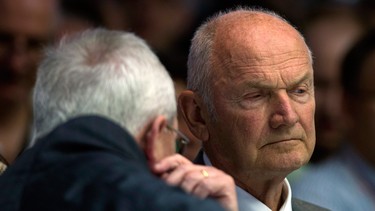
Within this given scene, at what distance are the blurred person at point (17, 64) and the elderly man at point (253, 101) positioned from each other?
7.84ft

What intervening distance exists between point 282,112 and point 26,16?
3.03 m

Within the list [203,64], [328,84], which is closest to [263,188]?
[203,64]

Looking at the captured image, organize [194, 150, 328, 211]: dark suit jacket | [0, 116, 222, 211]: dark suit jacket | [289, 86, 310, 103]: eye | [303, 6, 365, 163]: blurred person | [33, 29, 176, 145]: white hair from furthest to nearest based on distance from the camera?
[303, 6, 365, 163]: blurred person
[194, 150, 328, 211]: dark suit jacket
[289, 86, 310, 103]: eye
[33, 29, 176, 145]: white hair
[0, 116, 222, 211]: dark suit jacket

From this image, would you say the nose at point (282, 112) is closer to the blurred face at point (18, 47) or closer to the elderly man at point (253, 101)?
the elderly man at point (253, 101)

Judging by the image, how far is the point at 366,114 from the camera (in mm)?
7988

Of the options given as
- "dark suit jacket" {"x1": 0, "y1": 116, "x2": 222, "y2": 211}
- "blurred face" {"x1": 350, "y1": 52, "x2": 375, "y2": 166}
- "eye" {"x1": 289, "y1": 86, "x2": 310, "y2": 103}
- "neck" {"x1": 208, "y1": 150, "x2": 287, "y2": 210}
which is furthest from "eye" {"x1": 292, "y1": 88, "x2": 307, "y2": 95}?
"blurred face" {"x1": 350, "y1": 52, "x2": 375, "y2": 166}

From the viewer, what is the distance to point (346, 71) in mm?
8273

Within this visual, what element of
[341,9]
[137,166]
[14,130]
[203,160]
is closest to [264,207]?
[203,160]

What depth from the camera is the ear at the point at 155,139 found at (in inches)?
171

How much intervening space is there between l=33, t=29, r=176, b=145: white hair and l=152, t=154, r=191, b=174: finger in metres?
0.14

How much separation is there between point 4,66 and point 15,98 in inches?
7.8

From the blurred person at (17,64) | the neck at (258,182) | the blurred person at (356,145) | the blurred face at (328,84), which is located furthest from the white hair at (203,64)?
the blurred face at (328,84)

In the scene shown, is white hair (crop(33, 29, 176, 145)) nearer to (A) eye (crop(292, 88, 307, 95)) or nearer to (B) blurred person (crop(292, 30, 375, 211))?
(A) eye (crop(292, 88, 307, 95))

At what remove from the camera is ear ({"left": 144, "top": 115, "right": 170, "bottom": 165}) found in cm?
434
